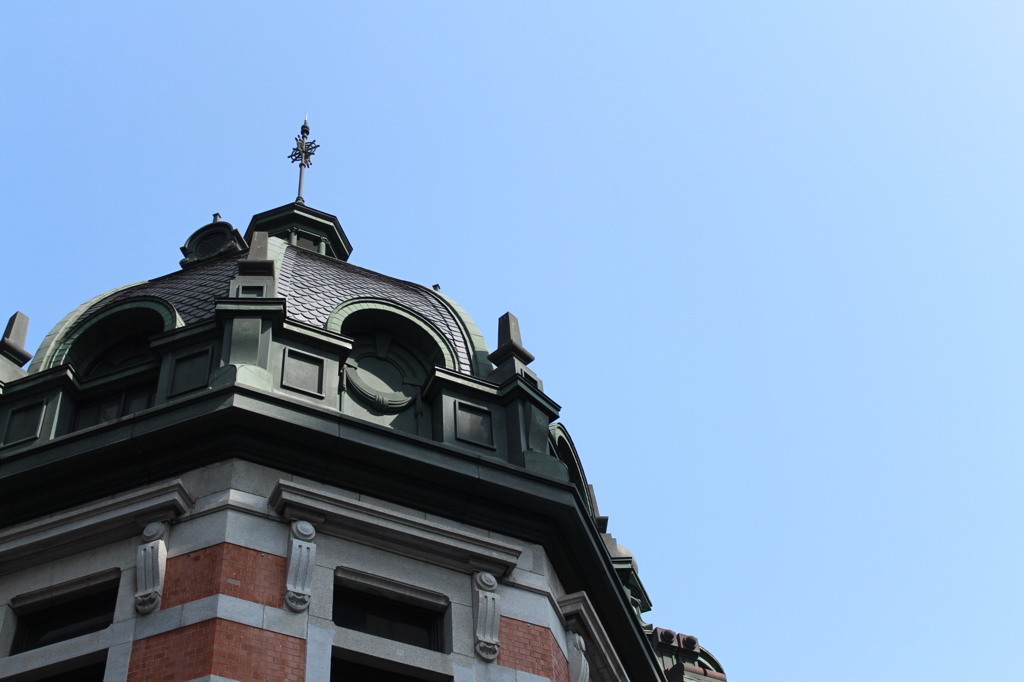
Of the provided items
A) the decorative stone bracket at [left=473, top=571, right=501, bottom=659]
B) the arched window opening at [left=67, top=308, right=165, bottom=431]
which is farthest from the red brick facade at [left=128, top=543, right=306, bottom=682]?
the arched window opening at [left=67, top=308, right=165, bottom=431]

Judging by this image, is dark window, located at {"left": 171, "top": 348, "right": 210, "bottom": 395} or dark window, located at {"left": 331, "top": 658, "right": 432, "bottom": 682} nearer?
dark window, located at {"left": 331, "top": 658, "right": 432, "bottom": 682}

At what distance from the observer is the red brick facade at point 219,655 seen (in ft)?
41.8

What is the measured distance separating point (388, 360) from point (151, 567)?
→ 508 centimetres

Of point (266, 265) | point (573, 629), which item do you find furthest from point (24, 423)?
point (573, 629)

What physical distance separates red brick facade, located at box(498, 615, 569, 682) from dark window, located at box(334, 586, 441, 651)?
74 centimetres

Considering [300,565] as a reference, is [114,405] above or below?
above

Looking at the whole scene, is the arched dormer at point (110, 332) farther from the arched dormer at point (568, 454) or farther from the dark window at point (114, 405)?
the arched dormer at point (568, 454)

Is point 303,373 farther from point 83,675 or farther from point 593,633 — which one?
point 593,633

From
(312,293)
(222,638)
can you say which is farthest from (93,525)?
(312,293)

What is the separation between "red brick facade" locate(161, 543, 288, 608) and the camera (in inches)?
529

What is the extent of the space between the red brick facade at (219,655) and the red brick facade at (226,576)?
401 millimetres

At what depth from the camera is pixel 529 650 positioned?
14.5 metres

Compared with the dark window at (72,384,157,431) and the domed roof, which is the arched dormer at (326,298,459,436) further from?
the dark window at (72,384,157,431)

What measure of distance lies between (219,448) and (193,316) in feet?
11.3
